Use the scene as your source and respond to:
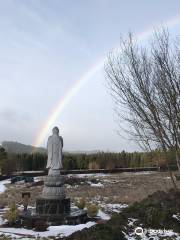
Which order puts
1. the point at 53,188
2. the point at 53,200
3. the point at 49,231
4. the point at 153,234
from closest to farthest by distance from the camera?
the point at 153,234 → the point at 49,231 → the point at 53,200 → the point at 53,188

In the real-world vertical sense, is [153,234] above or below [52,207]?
below

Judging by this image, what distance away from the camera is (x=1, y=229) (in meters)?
13.0

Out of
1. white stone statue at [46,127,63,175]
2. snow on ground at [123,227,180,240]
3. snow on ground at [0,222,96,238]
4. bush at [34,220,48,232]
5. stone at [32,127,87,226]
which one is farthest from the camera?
white stone statue at [46,127,63,175]

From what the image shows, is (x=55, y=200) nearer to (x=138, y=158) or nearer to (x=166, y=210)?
(x=166, y=210)

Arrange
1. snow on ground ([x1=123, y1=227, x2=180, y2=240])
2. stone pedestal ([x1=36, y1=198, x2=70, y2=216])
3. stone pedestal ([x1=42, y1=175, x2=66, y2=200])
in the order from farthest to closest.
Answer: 1. stone pedestal ([x1=42, y1=175, x2=66, y2=200])
2. stone pedestal ([x1=36, y1=198, x2=70, y2=216])
3. snow on ground ([x1=123, y1=227, x2=180, y2=240])

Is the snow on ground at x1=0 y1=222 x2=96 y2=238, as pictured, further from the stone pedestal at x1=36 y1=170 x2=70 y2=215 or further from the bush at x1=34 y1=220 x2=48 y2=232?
the stone pedestal at x1=36 y1=170 x2=70 y2=215

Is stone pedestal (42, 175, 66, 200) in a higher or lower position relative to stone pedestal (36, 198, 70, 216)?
higher

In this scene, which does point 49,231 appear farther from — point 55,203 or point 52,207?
point 55,203

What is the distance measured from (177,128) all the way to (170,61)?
82.9 inches

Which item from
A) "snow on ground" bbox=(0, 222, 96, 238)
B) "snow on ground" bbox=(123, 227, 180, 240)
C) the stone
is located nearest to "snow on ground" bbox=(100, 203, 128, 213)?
the stone

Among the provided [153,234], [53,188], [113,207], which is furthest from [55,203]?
[153,234]

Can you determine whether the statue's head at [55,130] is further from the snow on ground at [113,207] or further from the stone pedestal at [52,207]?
the snow on ground at [113,207]

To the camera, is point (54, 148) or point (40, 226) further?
point (54, 148)

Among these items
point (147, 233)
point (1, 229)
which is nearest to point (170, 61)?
point (147, 233)
